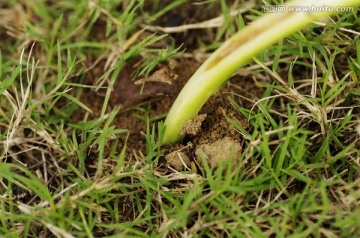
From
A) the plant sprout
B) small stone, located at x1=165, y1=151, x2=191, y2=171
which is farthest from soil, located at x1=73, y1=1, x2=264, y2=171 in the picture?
the plant sprout

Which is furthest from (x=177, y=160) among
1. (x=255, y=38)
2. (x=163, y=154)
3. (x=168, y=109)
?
(x=255, y=38)

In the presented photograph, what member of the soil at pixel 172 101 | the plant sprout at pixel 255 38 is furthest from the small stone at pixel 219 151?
the plant sprout at pixel 255 38

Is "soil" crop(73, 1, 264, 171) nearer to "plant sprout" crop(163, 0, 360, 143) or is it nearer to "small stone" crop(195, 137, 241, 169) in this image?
"small stone" crop(195, 137, 241, 169)

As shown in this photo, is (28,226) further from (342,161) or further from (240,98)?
(342,161)

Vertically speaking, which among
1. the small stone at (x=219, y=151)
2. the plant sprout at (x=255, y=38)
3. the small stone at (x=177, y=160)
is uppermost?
the plant sprout at (x=255, y=38)

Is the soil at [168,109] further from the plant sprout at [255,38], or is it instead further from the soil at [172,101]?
the plant sprout at [255,38]

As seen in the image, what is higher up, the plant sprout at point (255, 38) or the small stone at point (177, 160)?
the plant sprout at point (255, 38)
